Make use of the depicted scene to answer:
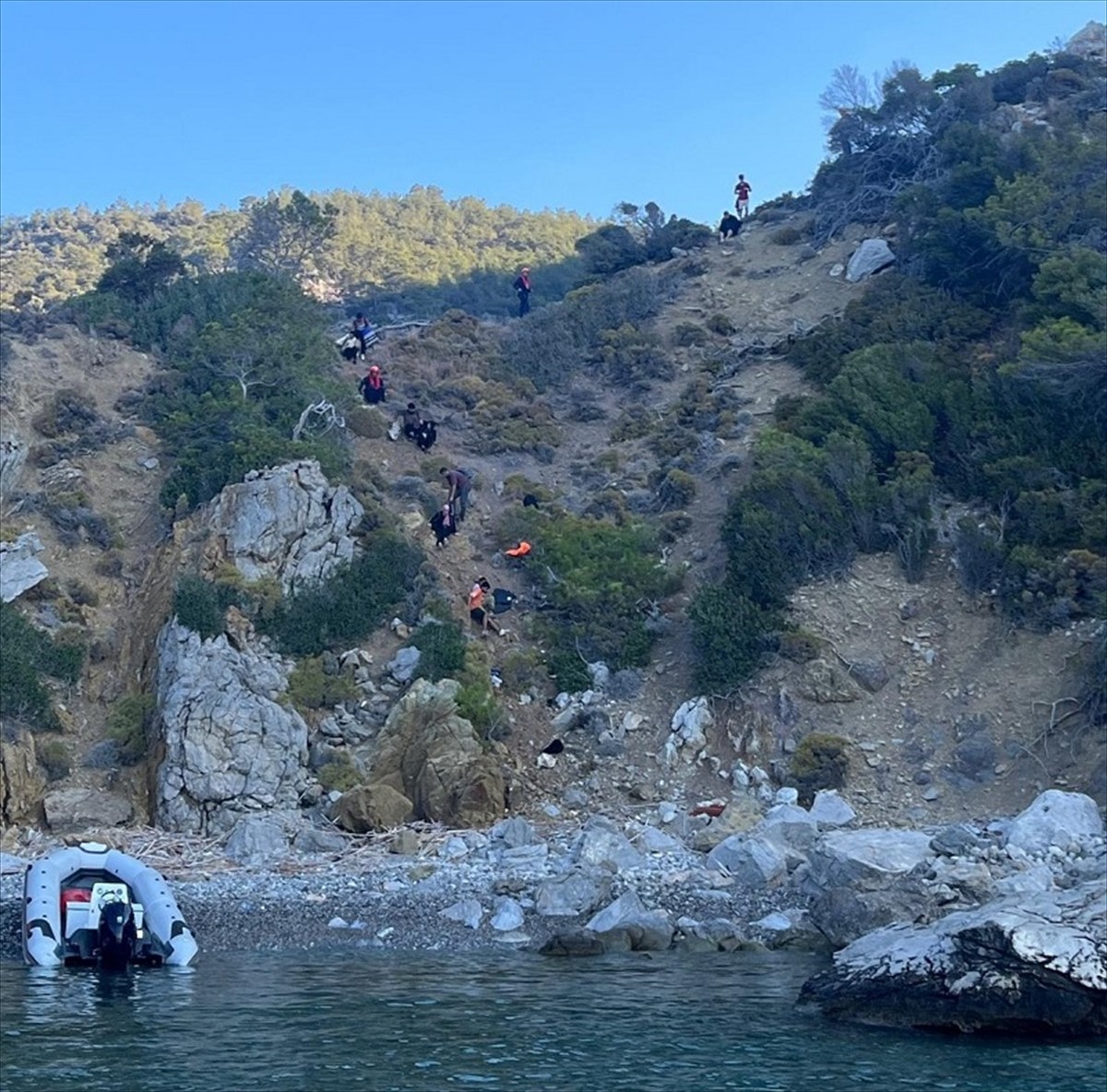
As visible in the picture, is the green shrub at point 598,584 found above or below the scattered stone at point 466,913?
above

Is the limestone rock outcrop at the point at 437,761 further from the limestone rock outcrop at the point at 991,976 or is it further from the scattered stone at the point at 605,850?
the limestone rock outcrop at the point at 991,976

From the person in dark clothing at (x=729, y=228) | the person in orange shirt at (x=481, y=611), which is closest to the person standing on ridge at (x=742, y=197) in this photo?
the person in dark clothing at (x=729, y=228)

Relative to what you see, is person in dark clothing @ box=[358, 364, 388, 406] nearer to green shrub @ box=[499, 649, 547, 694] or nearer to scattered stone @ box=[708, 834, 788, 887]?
green shrub @ box=[499, 649, 547, 694]

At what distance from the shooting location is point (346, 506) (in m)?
25.2

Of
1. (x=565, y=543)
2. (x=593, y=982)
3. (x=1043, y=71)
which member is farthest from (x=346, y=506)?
(x=1043, y=71)

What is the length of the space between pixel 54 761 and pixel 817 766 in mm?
11903

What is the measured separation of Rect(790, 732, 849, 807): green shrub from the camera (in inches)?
793

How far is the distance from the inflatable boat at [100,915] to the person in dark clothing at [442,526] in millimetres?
11560

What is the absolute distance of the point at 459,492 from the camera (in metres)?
27.5

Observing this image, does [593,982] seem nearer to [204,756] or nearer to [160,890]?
[160,890]

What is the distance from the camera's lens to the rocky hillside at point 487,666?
2011 centimetres

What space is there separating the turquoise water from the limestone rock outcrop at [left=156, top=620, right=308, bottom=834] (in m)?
6.01

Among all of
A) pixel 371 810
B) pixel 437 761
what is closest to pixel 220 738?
pixel 371 810

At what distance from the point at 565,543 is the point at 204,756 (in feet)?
28.9
